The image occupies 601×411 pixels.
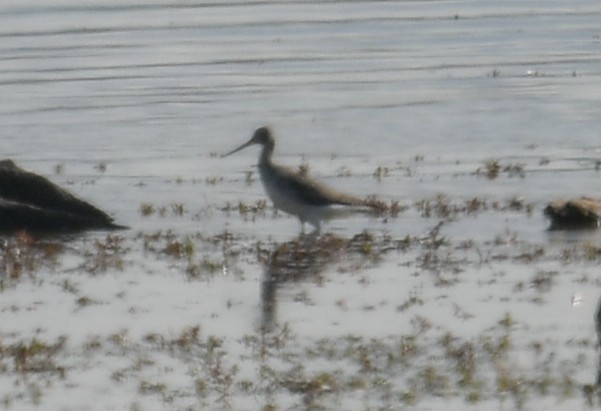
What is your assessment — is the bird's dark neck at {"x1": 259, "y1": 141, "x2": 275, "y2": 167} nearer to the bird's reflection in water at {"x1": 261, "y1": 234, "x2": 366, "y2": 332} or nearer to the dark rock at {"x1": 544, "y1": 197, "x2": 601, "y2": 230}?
the bird's reflection in water at {"x1": 261, "y1": 234, "x2": 366, "y2": 332}

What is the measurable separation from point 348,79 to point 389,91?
4.15ft

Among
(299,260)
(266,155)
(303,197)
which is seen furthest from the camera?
(266,155)

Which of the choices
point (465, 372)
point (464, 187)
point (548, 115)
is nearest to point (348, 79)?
point (548, 115)

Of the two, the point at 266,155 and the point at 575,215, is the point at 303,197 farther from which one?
the point at 575,215

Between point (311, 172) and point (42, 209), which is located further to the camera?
point (311, 172)

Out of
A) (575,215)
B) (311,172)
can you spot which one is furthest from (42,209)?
(575,215)

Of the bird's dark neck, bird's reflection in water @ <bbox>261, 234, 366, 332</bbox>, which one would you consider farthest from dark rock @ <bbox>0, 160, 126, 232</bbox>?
bird's reflection in water @ <bbox>261, 234, 366, 332</bbox>

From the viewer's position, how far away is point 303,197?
51.7ft

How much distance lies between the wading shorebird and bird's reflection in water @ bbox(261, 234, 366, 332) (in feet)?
0.82

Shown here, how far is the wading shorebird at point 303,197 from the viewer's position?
15750 millimetres

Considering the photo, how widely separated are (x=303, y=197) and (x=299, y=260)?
1170 millimetres

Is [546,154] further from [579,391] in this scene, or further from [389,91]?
[579,391]

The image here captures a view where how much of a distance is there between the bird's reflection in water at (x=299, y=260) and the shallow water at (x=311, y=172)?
8cm

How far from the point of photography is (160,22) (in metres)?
29.1
